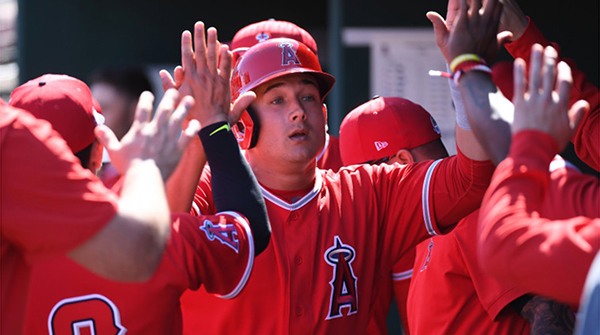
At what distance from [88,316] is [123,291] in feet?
0.37

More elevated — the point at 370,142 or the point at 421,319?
the point at 370,142

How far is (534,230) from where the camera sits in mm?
1432

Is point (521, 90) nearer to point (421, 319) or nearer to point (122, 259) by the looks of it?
point (122, 259)

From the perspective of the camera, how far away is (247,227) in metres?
1.89

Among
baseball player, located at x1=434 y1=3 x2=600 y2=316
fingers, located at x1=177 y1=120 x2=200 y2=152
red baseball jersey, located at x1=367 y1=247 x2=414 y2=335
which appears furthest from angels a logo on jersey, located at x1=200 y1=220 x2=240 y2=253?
red baseball jersey, located at x1=367 y1=247 x2=414 y2=335

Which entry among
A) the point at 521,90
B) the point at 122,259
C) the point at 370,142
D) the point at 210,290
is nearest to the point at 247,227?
the point at 210,290

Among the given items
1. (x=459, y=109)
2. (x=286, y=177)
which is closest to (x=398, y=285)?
(x=286, y=177)

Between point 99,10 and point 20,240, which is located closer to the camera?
point 20,240

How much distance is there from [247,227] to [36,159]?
641 mm

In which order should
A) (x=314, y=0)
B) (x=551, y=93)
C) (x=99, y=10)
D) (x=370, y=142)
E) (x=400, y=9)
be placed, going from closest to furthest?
(x=551, y=93) → (x=370, y=142) → (x=400, y=9) → (x=99, y=10) → (x=314, y=0)

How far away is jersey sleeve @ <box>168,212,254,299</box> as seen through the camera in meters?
1.77

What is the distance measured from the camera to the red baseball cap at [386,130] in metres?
3.01

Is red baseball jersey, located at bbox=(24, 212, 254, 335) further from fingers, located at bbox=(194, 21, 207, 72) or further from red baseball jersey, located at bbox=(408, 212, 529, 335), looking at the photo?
red baseball jersey, located at bbox=(408, 212, 529, 335)

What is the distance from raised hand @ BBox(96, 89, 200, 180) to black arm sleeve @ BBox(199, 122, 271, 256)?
33 centimetres
